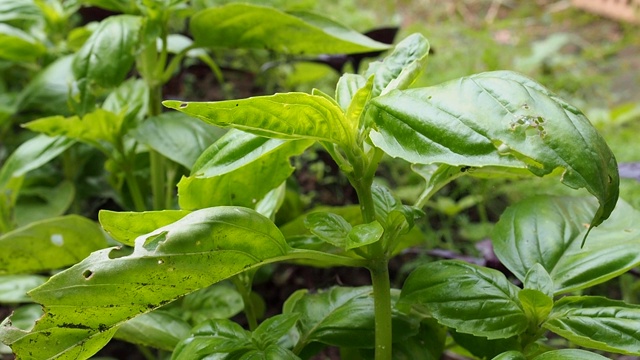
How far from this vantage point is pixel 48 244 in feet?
2.90

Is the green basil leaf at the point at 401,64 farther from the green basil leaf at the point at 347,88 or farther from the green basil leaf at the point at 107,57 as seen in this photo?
the green basil leaf at the point at 107,57

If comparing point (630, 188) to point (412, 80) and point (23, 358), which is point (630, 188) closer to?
point (412, 80)

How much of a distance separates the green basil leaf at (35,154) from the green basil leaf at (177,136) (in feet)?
0.44

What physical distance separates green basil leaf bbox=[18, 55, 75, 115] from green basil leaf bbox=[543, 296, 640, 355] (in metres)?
0.92

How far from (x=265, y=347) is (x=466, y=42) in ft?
5.60

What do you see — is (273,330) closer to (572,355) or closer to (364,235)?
(364,235)

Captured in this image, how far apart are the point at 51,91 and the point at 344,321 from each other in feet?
2.62

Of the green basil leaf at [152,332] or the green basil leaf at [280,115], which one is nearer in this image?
the green basil leaf at [280,115]

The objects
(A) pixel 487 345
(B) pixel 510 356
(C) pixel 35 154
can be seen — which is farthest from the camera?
(C) pixel 35 154

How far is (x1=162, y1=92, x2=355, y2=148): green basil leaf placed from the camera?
1.58 feet

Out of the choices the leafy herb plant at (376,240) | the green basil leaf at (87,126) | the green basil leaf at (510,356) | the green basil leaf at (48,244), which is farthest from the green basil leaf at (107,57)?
the green basil leaf at (510,356)

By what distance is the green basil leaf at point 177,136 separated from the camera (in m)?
0.85

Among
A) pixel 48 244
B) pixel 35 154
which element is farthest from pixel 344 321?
pixel 35 154

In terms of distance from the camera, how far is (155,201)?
1.00 metres
